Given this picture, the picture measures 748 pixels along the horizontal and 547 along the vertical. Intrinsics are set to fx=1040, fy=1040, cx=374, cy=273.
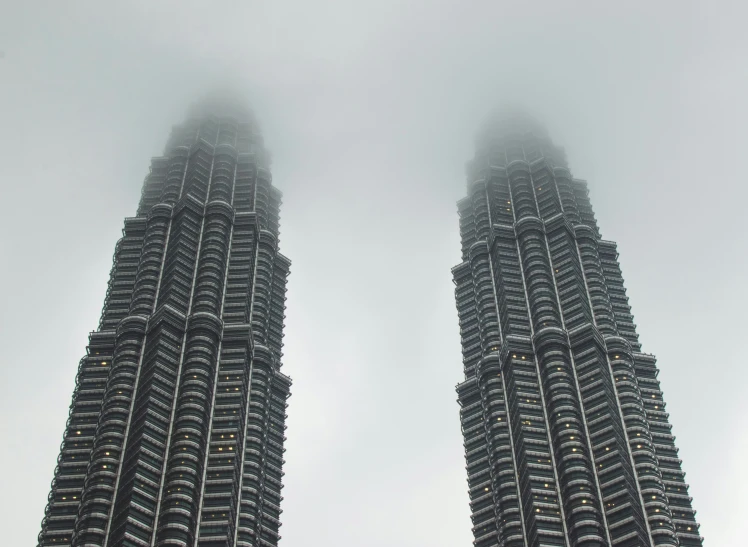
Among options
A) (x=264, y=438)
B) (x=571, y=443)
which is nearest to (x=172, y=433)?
(x=264, y=438)

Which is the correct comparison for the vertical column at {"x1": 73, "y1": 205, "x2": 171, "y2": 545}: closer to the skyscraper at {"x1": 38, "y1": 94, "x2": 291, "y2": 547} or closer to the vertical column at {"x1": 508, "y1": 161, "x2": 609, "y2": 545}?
the skyscraper at {"x1": 38, "y1": 94, "x2": 291, "y2": 547}

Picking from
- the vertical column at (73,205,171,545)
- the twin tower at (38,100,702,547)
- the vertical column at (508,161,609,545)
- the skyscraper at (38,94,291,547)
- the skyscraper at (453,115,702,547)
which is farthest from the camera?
the skyscraper at (453,115,702,547)

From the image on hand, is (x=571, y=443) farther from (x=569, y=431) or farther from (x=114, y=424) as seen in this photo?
(x=114, y=424)

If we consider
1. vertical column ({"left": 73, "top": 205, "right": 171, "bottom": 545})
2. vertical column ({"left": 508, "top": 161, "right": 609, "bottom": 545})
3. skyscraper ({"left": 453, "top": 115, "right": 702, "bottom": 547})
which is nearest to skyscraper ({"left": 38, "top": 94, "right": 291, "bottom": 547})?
vertical column ({"left": 73, "top": 205, "right": 171, "bottom": 545})

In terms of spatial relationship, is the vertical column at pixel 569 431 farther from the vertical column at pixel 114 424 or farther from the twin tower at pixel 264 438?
the vertical column at pixel 114 424

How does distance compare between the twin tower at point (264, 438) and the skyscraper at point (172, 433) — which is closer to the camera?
the skyscraper at point (172, 433)

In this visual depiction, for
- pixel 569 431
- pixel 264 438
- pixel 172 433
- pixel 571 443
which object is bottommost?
pixel 571 443

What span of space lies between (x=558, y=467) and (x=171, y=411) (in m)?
62.7

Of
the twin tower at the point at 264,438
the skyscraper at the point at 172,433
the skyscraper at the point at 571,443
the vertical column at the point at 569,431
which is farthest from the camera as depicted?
the skyscraper at the point at 571,443

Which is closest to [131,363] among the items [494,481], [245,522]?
[245,522]

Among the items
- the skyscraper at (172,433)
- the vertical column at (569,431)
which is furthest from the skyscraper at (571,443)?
the skyscraper at (172,433)

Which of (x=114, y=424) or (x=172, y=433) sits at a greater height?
(x=114, y=424)

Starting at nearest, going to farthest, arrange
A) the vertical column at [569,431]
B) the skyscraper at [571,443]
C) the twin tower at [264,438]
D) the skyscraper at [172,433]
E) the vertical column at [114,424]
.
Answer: the vertical column at [114,424] → the skyscraper at [172,433] → the twin tower at [264,438] → the vertical column at [569,431] → the skyscraper at [571,443]

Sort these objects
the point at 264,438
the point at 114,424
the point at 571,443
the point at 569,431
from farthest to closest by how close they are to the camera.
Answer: the point at 264,438
the point at 569,431
the point at 571,443
the point at 114,424
